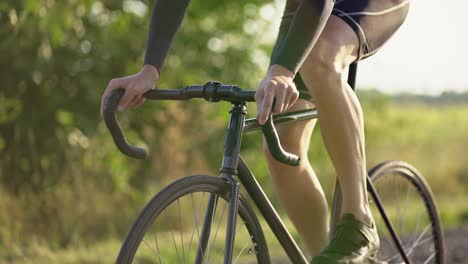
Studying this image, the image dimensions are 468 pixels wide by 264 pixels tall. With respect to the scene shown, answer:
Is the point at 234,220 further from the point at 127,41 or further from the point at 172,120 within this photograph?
the point at 172,120

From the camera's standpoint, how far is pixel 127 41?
823 centimetres

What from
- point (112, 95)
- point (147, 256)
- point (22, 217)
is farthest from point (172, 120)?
point (112, 95)

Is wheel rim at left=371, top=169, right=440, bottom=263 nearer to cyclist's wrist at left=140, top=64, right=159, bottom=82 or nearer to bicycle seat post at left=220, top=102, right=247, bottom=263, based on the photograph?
bicycle seat post at left=220, top=102, right=247, bottom=263

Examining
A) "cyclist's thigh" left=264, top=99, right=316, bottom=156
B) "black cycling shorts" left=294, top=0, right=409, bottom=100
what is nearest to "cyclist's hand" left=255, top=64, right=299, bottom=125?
"black cycling shorts" left=294, top=0, right=409, bottom=100

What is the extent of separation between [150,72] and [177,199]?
1.44 feet

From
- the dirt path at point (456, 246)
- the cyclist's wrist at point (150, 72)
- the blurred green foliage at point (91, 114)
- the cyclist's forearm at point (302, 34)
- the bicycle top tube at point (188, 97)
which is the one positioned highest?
the cyclist's forearm at point (302, 34)

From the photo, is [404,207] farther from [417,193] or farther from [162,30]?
[162,30]

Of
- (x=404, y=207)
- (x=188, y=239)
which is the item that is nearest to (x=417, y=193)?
(x=404, y=207)

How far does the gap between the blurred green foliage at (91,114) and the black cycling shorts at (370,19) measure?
149 inches

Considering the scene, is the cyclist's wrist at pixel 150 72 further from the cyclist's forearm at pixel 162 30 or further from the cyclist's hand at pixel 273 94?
the cyclist's hand at pixel 273 94

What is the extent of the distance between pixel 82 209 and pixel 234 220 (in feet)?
17.5

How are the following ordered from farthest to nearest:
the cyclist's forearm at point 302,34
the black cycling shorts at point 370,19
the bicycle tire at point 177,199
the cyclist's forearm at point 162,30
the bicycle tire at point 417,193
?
1. the bicycle tire at point 417,193
2. the black cycling shorts at point 370,19
3. the cyclist's forearm at point 162,30
4. the cyclist's forearm at point 302,34
5. the bicycle tire at point 177,199

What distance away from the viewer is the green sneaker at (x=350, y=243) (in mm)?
3072

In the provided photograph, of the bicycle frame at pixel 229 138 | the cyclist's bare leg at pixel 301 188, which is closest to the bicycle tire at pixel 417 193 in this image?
the cyclist's bare leg at pixel 301 188
